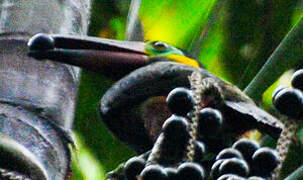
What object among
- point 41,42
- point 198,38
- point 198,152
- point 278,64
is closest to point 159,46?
point 278,64

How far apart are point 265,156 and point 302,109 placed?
94 millimetres

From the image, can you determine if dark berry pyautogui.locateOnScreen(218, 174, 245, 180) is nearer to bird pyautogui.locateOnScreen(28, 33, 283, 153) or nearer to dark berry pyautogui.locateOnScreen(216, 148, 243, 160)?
dark berry pyautogui.locateOnScreen(216, 148, 243, 160)

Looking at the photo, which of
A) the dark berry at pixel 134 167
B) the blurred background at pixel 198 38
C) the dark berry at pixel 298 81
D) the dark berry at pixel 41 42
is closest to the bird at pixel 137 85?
the dark berry at pixel 41 42

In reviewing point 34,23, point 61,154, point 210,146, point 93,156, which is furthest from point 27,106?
point 93,156

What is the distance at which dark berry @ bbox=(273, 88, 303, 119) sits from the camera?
1.21 meters

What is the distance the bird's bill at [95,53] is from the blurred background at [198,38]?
0.64 meters

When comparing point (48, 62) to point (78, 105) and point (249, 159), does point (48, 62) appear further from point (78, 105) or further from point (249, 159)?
point (78, 105)

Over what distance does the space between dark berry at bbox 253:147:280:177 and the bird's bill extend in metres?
0.48

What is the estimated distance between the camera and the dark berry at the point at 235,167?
4.09ft

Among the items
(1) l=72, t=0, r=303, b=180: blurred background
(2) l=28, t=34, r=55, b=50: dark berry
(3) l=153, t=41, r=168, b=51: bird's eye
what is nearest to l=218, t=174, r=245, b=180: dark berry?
(2) l=28, t=34, r=55, b=50: dark berry

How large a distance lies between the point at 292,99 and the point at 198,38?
4.75 feet

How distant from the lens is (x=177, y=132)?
1.27m

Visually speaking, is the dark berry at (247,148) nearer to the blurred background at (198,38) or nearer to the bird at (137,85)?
the bird at (137,85)

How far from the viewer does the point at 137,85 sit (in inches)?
69.4
